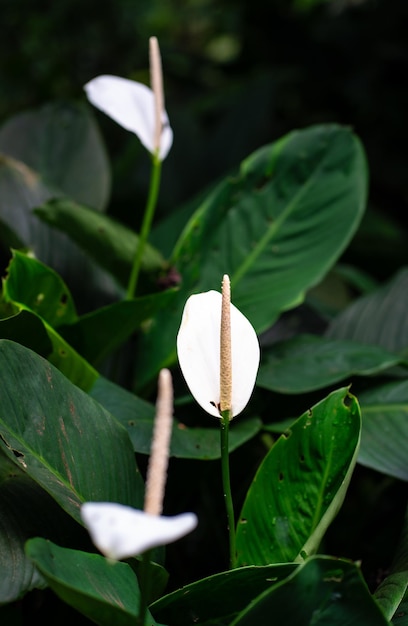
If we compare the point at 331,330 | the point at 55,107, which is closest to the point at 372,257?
the point at 331,330

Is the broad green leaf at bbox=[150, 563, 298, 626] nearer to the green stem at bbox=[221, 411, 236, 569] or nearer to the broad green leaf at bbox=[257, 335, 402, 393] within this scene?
the green stem at bbox=[221, 411, 236, 569]

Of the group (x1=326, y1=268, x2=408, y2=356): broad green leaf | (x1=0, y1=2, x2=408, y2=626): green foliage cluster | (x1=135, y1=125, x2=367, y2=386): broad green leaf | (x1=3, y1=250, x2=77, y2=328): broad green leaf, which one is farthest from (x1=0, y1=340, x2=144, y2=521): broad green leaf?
(x1=326, y1=268, x2=408, y2=356): broad green leaf

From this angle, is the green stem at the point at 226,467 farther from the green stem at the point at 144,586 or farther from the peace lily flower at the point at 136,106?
the peace lily flower at the point at 136,106

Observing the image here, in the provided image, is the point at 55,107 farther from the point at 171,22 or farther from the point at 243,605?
the point at 171,22

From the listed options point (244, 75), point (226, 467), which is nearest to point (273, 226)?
point (226, 467)

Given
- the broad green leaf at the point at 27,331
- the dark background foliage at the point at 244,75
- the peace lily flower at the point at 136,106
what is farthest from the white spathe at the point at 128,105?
the dark background foliage at the point at 244,75

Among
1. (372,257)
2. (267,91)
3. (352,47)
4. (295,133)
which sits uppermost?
(352,47)
